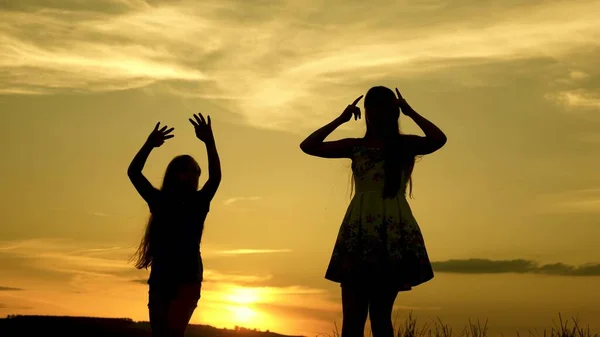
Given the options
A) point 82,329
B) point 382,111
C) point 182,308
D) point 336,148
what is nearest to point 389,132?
point 382,111

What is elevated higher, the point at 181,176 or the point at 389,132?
the point at 389,132

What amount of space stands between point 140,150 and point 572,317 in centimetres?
569

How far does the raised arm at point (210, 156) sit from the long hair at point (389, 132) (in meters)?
1.71

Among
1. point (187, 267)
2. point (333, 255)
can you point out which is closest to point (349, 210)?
point (333, 255)

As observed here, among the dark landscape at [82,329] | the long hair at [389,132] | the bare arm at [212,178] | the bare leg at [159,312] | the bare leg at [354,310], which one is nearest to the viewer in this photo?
the bare leg at [354,310]

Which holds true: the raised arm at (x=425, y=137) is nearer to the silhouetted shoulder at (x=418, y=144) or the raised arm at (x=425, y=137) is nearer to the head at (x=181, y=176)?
the silhouetted shoulder at (x=418, y=144)

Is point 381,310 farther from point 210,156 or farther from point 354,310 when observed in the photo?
point 210,156

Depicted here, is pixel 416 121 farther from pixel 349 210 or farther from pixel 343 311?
pixel 343 311

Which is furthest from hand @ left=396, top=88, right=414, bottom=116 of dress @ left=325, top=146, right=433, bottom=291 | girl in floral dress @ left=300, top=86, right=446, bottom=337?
dress @ left=325, top=146, right=433, bottom=291

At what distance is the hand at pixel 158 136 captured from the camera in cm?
910

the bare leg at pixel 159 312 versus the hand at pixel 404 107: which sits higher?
the hand at pixel 404 107

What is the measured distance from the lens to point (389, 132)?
25.3ft

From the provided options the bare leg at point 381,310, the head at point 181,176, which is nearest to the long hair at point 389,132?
A: the bare leg at point 381,310

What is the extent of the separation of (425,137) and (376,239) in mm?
990
